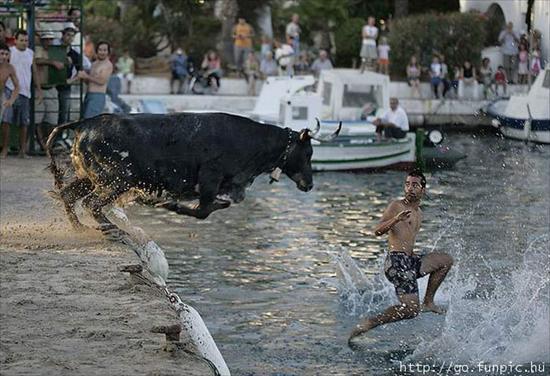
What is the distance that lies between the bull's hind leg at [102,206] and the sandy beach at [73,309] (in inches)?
5.4

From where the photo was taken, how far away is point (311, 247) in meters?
18.8

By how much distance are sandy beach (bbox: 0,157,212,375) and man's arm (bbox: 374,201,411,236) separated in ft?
6.56

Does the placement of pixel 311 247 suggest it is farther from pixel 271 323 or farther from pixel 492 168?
pixel 492 168

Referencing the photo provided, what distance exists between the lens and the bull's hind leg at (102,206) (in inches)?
579

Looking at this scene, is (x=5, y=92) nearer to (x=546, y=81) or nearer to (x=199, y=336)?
(x=199, y=336)

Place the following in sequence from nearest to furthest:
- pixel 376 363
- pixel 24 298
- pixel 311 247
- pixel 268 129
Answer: pixel 24 298
pixel 376 363
pixel 268 129
pixel 311 247

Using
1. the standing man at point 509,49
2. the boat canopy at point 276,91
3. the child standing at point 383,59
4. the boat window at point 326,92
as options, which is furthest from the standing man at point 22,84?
the standing man at point 509,49

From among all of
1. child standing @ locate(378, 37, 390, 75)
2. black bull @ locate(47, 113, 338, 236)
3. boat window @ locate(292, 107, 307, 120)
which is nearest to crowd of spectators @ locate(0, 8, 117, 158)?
boat window @ locate(292, 107, 307, 120)

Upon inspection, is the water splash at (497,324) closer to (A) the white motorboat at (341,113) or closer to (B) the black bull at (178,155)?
(B) the black bull at (178,155)

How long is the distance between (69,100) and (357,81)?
32.0ft

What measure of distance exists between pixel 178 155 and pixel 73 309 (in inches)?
155

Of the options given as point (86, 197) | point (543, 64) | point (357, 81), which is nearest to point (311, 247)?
point (86, 197)

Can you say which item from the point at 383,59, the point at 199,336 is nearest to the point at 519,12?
the point at 383,59

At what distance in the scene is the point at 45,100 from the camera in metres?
23.0
